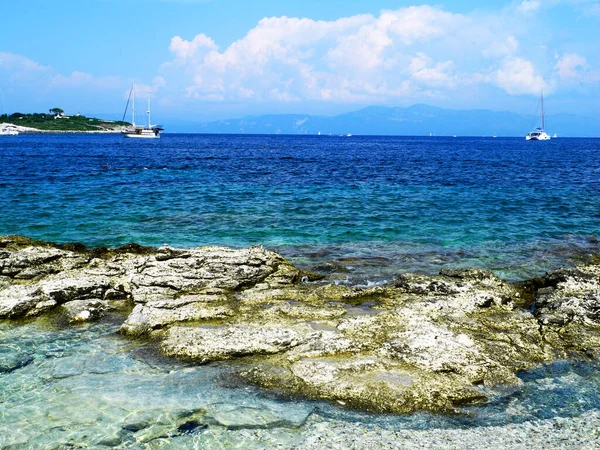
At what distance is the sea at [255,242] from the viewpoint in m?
9.31

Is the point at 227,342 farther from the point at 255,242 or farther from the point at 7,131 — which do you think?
the point at 7,131

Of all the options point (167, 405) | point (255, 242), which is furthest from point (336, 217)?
point (167, 405)

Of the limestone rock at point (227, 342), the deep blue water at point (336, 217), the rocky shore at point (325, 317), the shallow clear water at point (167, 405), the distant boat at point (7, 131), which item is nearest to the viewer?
the shallow clear water at point (167, 405)

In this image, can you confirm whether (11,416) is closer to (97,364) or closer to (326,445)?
(97,364)

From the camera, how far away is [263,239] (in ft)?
83.6

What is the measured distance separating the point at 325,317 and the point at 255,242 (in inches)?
455

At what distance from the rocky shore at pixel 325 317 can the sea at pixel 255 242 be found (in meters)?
0.62

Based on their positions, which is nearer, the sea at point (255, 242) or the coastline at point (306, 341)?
the coastline at point (306, 341)

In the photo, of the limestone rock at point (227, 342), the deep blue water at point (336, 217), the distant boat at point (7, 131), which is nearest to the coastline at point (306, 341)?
the limestone rock at point (227, 342)

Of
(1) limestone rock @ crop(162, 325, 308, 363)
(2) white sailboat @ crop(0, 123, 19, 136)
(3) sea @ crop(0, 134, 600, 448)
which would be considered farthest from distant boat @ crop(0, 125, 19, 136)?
(1) limestone rock @ crop(162, 325, 308, 363)

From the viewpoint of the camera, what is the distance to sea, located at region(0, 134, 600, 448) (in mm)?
9312

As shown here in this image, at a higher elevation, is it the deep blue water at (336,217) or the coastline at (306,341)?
the deep blue water at (336,217)

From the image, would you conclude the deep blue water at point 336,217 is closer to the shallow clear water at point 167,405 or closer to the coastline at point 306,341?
the coastline at point 306,341

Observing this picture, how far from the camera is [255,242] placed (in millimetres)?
24828
